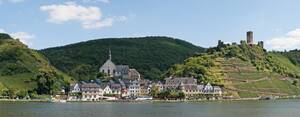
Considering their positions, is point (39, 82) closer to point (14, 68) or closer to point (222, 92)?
point (14, 68)

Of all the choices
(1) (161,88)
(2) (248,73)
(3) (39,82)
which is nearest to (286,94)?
(2) (248,73)

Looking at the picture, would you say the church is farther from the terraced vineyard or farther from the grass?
the terraced vineyard

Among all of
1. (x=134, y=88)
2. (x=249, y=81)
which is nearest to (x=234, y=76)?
(x=249, y=81)

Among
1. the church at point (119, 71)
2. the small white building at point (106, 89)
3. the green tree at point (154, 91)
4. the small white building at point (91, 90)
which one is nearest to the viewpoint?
the small white building at point (91, 90)

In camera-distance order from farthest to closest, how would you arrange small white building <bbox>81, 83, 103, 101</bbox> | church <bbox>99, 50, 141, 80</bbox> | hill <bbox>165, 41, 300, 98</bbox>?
1. church <bbox>99, 50, 141, 80</bbox>
2. hill <bbox>165, 41, 300, 98</bbox>
3. small white building <bbox>81, 83, 103, 101</bbox>

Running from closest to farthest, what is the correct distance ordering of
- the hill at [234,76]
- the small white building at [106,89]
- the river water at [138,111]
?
the river water at [138,111], the small white building at [106,89], the hill at [234,76]

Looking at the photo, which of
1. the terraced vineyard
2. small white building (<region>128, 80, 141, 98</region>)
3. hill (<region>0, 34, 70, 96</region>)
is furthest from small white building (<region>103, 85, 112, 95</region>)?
the terraced vineyard

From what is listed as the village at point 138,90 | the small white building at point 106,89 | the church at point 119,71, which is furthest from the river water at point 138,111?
the church at point 119,71

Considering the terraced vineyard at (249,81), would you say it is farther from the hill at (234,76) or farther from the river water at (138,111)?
the river water at (138,111)

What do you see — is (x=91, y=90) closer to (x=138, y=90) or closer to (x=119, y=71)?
(x=138, y=90)

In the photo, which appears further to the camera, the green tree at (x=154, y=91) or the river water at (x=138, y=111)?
the green tree at (x=154, y=91)
